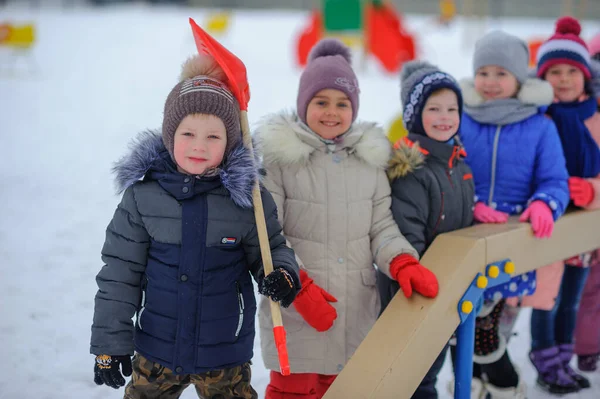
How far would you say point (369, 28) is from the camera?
42.3 ft

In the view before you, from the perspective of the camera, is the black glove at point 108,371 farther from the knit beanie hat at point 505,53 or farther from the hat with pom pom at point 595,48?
the hat with pom pom at point 595,48

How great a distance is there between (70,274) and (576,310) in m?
3.10

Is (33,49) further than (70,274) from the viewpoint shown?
Yes

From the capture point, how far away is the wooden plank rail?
190cm

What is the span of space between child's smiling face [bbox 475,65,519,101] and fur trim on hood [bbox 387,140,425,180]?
63 centimetres

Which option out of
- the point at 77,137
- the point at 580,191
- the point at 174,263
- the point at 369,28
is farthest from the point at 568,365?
the point at 369,28

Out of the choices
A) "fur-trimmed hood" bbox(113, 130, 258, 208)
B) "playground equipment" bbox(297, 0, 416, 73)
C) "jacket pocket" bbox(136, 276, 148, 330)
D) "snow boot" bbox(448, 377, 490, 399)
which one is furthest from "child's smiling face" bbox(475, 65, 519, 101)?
"playground equipment" bbox(297, 0, 416, 73)

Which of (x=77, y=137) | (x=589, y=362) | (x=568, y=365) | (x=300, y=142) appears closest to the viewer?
(x=300, y=142)

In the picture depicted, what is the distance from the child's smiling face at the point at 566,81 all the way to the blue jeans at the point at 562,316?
85cm

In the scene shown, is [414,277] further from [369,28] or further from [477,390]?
[369,28]

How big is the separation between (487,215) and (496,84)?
64cm

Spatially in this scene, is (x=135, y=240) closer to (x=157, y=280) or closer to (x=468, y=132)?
(x=157, y=280)

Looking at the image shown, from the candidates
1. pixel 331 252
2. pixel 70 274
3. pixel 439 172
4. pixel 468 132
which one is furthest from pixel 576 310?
pixel 70 274

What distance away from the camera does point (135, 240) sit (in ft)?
6.05
